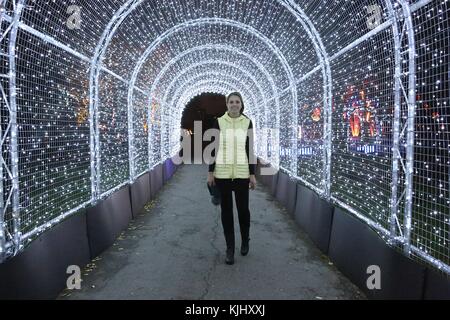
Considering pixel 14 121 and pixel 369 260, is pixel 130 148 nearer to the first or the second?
pixel 14 121

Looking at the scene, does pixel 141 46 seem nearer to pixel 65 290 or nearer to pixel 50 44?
pixel 50 44

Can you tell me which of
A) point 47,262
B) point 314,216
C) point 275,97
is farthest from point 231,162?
point 275,97

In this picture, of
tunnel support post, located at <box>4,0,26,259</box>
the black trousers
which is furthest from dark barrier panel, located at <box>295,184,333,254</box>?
tunnel support post, located at <box>4,0,26,259</box>

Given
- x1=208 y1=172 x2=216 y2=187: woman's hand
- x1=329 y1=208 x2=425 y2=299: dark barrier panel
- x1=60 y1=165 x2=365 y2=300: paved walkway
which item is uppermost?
x1=208 y1=172 x2=216 y2=187: woman's hand

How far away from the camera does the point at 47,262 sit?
3.98 meters

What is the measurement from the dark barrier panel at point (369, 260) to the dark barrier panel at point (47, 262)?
291 centimetres

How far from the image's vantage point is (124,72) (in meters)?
8.26

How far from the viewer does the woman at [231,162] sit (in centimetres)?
510

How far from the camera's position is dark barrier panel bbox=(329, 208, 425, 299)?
339 centimetres

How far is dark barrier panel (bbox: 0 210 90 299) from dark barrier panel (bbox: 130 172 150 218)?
282 centimetres

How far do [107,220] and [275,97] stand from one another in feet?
21.1

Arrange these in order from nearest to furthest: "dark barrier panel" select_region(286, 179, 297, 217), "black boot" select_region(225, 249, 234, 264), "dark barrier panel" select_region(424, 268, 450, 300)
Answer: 1. "dark barrier panel" select_region(424, 268, 450, 300)
2. "black boot" select_region(225, 249, 234, 264)
3. "dark barrier panel" select_region(286, 179, 297, 217)

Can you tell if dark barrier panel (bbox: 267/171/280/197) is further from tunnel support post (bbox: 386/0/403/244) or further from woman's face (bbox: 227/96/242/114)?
tunnel support post (bbox: 386/0/403/244)
